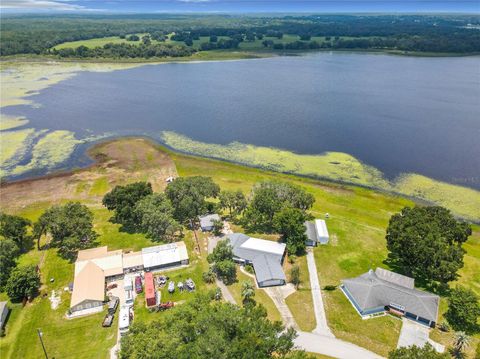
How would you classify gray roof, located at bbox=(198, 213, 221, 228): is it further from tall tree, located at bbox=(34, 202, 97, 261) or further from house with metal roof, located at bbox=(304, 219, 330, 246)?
tall tree, located at bbox=(34, 202, 97, 261)

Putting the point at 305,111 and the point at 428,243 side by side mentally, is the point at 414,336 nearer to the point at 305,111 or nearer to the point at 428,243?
the point at 428,243

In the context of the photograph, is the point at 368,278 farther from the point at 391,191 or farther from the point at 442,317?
the point at 391,191

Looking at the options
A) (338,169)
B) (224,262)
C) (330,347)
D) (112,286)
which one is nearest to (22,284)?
(112,286)

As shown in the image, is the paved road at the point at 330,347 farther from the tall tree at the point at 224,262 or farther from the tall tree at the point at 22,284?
the tall tree at the point at 22,284

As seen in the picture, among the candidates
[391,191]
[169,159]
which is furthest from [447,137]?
[169,159]

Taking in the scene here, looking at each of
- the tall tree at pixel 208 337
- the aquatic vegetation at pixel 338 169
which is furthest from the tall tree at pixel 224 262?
the aquatic vegetation at pixel 338 169

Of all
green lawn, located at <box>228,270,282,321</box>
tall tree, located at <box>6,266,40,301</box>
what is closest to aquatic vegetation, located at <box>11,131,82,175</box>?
tall tree, located at <box>6,266,40,301</box>
